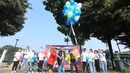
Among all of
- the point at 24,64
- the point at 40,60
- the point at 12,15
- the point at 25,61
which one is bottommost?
the point at 24,64

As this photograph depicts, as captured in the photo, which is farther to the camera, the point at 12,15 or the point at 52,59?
the point at 12,15

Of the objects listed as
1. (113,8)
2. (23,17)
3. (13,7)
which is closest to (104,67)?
(113,8)

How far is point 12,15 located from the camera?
33.6 meters

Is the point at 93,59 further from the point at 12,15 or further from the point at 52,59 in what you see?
the point at 12,15

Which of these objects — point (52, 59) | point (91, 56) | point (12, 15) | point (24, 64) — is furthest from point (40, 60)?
point (12, 15)

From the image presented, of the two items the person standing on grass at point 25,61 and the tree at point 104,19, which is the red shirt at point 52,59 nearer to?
the person standing on grass at point 25,61

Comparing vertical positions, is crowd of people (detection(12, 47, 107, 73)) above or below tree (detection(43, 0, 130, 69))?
below

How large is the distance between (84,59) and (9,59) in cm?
1602

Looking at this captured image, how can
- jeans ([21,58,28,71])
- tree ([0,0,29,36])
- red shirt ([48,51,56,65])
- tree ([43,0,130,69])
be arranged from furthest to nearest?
tree ([0,0,29,36]) < tree ([43,0,130,69]) < jeans ([21,58,28,71]) < red shirt ([48,51,56,65])

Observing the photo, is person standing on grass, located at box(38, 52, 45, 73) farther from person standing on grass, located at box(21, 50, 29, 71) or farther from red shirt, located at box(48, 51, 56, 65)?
red shirt, located at box(48, 51, 56, 65)

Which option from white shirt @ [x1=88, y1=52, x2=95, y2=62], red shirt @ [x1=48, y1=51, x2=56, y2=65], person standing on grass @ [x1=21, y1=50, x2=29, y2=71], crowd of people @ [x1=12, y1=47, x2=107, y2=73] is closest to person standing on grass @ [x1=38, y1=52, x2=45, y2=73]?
crowd of people @ [x1=12, y1=47, x2=107, y2=73]

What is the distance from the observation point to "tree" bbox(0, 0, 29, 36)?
1220 inches

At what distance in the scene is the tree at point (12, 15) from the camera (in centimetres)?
3100

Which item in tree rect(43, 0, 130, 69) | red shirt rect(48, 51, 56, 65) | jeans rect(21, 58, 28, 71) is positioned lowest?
red shirt rect(48, 51, 56, 65)
